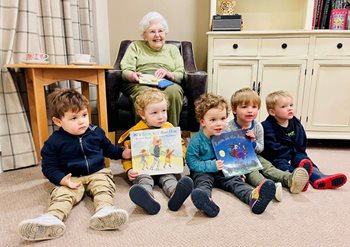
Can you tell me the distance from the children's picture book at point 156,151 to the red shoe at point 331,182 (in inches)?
27.4

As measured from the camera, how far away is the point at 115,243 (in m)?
0.91

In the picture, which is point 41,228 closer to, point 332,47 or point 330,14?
point 332,47

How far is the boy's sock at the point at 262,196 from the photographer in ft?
3.42

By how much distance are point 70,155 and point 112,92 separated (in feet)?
2.17

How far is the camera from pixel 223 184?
1.33 m

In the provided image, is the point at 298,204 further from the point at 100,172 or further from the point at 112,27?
the point at 112,27

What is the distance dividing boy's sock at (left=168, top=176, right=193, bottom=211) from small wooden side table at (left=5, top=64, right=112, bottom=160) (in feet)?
2.35

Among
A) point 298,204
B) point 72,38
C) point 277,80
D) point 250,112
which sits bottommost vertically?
point 298,204

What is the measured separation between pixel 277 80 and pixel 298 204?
115cm

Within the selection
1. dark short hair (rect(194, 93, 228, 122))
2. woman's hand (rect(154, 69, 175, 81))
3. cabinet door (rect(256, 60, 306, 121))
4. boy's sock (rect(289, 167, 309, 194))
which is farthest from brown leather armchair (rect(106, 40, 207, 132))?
boy's sock (rect(289, 167, 309, 194))

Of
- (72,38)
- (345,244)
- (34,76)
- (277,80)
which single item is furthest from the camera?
(277,80)

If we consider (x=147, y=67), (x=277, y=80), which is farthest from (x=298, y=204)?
(x=147, y=67)

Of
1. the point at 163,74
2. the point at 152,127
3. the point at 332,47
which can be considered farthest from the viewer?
the point at 332,47

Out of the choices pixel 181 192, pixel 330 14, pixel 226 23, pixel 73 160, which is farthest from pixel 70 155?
pixel 330 14
